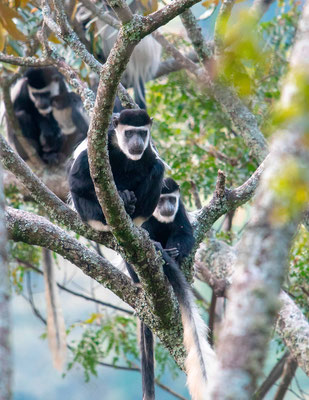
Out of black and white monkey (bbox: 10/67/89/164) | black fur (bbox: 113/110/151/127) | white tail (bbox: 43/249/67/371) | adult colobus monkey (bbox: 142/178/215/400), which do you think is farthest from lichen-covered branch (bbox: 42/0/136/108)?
black and white monkey (bbox: 10/67/89/164)

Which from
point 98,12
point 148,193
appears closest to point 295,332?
point 148,193

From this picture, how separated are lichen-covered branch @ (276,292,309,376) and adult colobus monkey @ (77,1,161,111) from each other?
1841 millimetres

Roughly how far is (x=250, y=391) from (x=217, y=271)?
2.53 m

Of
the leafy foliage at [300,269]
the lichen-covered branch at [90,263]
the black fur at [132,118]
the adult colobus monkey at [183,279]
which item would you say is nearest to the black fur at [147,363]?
the adult colobus monkey at [183,279]

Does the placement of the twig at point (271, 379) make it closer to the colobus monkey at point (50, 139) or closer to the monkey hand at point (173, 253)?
the monkey hand at point (173, 253)

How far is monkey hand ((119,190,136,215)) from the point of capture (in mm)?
2207

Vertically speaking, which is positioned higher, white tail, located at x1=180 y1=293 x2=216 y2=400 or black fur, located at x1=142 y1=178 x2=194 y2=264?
black fur, located at x1=142 y1=178 x2=194 y2=264

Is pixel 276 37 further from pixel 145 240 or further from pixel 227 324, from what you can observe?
pixel 227 324

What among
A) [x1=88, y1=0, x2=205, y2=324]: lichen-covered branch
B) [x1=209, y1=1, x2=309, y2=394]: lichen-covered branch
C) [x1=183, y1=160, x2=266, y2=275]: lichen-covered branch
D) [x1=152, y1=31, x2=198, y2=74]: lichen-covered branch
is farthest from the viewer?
[x1=152, y1=31, x2=198, y2=74]: lichen-covered branch

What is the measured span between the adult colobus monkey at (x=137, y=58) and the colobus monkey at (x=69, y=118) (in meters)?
0.41

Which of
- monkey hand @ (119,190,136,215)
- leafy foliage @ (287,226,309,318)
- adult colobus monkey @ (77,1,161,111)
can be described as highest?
adult colobus monkey @ (77,1,161,111)

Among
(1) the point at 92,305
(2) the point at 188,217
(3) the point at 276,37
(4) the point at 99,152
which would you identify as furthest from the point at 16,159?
(1) the point at 92,305

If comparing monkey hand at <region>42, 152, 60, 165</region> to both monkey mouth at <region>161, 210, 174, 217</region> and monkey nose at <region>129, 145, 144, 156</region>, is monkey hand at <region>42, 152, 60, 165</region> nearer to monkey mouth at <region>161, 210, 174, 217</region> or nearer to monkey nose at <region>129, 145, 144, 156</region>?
monkey mouth at <region>161, 210, 174, 217</region>

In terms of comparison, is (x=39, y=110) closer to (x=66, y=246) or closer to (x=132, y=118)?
(x=132, y=118)
